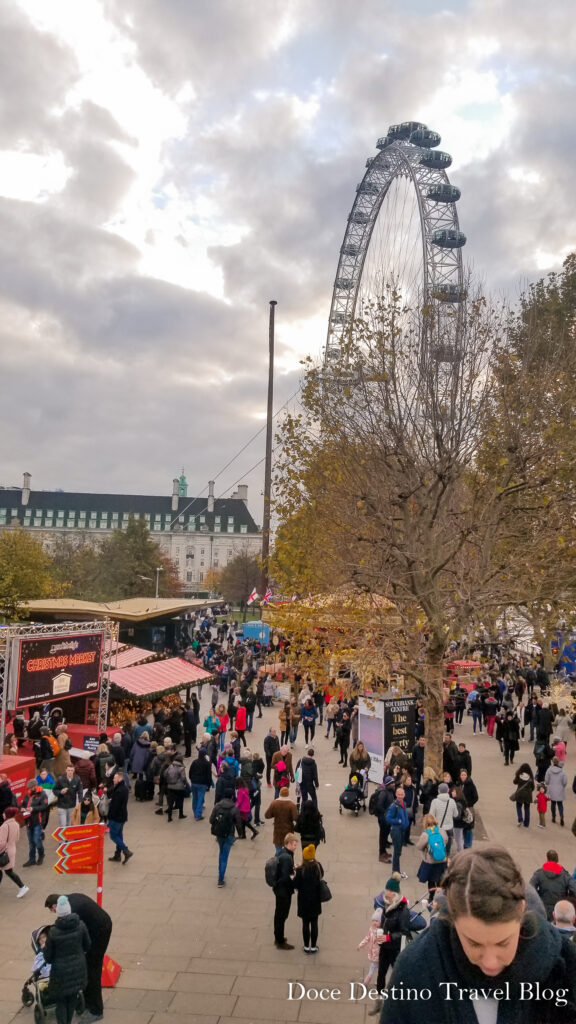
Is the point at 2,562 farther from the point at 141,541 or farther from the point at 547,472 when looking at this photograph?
the point at 547,472

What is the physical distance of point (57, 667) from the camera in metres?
16.9

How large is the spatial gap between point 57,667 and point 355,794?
784cm

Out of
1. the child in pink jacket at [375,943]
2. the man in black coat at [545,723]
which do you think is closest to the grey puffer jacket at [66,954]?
the child in pink jacket at [375,943]

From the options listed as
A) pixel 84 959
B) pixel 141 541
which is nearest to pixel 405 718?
pixel 84 959

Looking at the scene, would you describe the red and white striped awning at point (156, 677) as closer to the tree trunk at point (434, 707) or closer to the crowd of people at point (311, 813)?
the crowd of people at point (311, 813)

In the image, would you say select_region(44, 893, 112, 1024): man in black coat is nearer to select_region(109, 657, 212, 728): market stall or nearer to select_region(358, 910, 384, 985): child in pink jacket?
select_region(358, 910, 384, 985): child in pink jacket

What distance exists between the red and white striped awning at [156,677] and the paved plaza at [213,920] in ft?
17.2

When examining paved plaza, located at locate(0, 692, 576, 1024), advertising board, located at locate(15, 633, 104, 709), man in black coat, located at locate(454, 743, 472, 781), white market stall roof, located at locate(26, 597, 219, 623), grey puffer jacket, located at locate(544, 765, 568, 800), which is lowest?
paved plaza, located at locate(0, 692, 576, 1024)

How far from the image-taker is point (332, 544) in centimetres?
1666

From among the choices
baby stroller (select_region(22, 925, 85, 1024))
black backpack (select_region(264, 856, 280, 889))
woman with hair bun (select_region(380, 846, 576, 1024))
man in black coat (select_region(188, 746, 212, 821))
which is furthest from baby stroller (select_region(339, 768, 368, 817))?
woman with hair bun (select_region(380, 846, 576, 1024))

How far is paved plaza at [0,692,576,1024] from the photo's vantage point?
24.2 feet

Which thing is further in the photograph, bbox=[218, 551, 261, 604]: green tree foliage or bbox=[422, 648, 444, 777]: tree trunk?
bbox=[218, 551, 261, 604]: green tree foliage

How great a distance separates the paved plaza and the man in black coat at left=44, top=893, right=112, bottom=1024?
8.6 inches

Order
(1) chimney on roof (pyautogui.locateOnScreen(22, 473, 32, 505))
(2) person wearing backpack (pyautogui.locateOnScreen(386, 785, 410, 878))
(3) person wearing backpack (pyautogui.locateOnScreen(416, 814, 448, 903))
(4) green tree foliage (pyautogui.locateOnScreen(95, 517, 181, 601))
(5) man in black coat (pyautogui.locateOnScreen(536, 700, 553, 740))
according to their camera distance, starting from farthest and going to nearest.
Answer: (1) chimney on roof (pyautogui.locateOnScreen(22, 473, 32, 505)) → (4) green tree foliage (pyautogui.locateOnScreen(95, 517, 181, 601)) → (5) man in black coat (pyautogui.locateOnScreen(536, 700, 553, 740)) → (2) person wearing backpack (pyautogui.locateOnScreen(386, 785, 410, 878)) → (3) person wearing backpack (pyautogui.locateOnScreen(416, 814, 448, 903))
